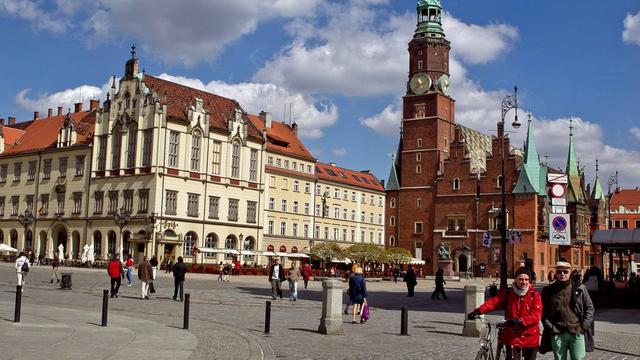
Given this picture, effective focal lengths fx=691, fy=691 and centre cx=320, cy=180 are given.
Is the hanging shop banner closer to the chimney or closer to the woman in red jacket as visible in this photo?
the woman in red jacket

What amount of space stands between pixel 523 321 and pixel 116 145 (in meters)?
60.1

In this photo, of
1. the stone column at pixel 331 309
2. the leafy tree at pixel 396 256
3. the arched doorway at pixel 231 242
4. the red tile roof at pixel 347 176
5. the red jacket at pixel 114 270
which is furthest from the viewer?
the red tile roof at pixel 347 176

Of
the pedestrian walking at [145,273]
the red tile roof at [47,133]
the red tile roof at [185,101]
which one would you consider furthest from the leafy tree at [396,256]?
the pedestrian walking at [145,273]

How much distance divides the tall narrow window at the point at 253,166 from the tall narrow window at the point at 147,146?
11.3 meters

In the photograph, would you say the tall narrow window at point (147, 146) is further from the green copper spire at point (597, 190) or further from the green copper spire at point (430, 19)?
the green copper spire at point (597, 190)

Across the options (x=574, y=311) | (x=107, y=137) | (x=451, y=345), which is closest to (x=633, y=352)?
(x=451, y=345)

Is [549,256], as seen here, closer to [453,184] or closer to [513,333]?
[453,184]

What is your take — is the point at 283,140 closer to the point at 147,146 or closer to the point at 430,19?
the point at 147,146

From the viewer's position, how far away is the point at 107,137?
6506 cm

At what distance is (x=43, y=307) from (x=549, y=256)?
71841 mm

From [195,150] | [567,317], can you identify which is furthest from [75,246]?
[567,317]

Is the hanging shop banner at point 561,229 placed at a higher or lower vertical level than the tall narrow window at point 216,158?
lower

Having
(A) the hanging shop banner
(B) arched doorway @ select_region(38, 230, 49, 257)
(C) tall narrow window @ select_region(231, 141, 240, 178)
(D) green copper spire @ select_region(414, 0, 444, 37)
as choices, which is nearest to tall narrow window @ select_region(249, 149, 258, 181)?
(C) tall narrow window @ select_region(231, 141, 240, 178)

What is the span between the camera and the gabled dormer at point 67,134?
69.2m
